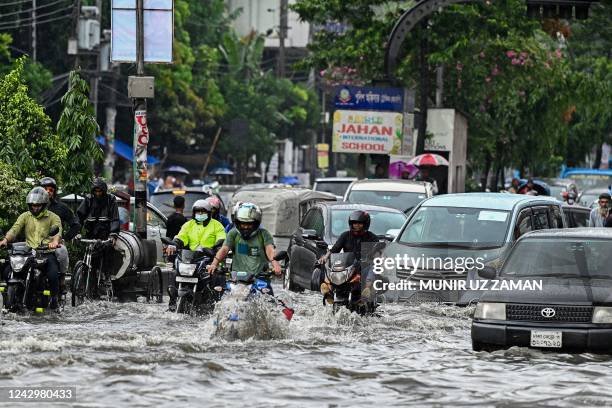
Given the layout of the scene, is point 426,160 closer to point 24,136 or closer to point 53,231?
point 24,136

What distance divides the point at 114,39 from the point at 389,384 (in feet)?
39.3

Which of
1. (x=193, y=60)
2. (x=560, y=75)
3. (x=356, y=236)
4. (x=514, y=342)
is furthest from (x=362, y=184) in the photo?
(x=193, y=60)

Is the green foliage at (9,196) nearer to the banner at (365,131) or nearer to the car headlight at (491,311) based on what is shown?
the car headlight at (491,311)

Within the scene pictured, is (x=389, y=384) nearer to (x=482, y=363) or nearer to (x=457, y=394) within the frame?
(x=457, y=394)

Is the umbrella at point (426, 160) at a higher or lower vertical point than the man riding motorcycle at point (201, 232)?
higher

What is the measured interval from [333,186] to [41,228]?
20.7 m

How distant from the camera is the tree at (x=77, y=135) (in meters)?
21.9

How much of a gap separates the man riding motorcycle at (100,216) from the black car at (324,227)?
3.97 meters

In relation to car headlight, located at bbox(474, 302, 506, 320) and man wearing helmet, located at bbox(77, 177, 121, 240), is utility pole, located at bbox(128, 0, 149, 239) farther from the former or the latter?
car headlight, located at bbox(474, 302, 506, 320)

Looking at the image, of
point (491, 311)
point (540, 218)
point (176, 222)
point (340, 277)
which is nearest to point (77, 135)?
point (176, 222)

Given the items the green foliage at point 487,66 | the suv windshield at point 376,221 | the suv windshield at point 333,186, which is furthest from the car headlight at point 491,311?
the green foliage at point 487,66

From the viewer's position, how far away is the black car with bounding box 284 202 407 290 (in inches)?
922

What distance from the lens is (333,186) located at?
3881cm

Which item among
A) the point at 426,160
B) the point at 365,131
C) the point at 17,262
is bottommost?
the point at 17,262
